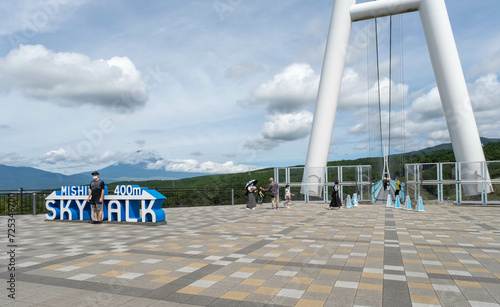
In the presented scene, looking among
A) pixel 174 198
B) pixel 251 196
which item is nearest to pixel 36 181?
pixel 174 198

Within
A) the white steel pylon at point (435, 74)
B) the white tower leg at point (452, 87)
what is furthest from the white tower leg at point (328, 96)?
the white tower leg at point (452, 87)

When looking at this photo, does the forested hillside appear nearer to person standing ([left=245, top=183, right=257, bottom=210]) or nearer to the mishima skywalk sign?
person standing ([left=245, top=183, right=257, bottom=210])

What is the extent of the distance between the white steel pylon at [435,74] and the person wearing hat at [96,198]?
1193 cm

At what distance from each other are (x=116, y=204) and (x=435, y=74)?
1702 cm

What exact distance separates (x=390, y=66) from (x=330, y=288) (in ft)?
134

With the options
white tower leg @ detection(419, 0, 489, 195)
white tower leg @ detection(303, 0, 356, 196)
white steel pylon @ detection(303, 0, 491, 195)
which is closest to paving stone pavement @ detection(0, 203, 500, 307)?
white tower leg @ detection(419, 0, 489, 195)

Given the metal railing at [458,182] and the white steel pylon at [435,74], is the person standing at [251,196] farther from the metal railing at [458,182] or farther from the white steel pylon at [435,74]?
the metal railing at [458,182]

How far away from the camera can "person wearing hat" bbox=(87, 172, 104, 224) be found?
10945 mm

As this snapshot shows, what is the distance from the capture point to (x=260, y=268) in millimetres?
5051

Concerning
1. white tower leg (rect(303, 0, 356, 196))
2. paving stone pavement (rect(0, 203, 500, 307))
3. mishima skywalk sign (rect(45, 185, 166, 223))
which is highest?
white tower leg (rect(303, 0, 356, 196))

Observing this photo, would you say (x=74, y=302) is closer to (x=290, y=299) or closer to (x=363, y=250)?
(x=290, y=299)

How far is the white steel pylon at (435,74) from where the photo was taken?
695 inches

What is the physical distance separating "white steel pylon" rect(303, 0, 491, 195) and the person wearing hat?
11932 millimetres

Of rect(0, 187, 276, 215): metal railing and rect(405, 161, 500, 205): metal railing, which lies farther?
rect(405, 161, 500, 205): metal railing
